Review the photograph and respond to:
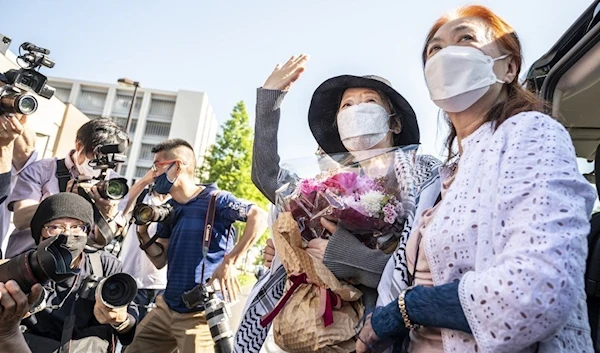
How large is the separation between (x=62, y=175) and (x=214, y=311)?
1654mm

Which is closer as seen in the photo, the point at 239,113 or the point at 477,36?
the point at 477,36

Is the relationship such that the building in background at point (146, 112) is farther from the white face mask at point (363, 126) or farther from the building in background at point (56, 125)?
the white face mask at point (363, 126)

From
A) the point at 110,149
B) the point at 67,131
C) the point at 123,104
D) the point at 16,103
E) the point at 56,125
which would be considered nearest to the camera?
the point at 16,103

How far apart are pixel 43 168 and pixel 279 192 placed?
8.39ft

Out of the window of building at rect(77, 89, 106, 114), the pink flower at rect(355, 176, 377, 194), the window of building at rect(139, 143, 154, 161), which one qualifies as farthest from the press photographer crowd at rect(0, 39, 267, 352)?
the window of building at rect(77, 89, 106, 114)

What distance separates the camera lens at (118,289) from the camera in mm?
2792

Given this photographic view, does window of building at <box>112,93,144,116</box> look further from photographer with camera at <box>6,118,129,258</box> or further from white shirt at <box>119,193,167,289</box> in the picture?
photographer with camera at <box>6,118,129,258</box>

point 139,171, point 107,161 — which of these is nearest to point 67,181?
point 107,161

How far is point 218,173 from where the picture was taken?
25.2 m

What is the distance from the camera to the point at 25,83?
9.86ft

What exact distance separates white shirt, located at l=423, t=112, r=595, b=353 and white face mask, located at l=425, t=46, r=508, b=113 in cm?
25

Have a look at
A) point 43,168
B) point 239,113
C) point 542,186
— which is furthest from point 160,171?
point 239,113

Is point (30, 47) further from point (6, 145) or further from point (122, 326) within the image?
point (122, 326)

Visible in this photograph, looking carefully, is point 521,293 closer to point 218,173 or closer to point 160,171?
point 160,171
